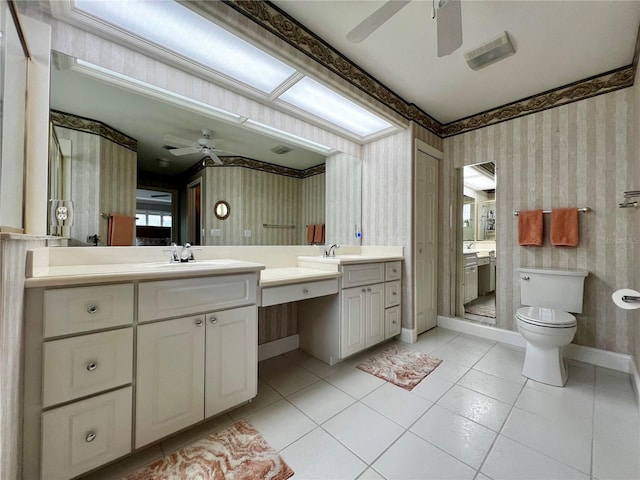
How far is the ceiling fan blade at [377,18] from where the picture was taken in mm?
1160

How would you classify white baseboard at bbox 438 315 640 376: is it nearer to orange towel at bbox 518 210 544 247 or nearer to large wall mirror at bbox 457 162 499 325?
large wall mirror at bbox 457 162 499 325

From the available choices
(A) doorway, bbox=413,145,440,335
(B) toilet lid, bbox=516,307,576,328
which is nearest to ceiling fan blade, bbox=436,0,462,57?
(A) doorway, bbox=413,145,440,335

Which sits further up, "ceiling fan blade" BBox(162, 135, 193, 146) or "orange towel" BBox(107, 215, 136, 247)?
"ceiling fan blade" BBox(162, 135, 193, 146)

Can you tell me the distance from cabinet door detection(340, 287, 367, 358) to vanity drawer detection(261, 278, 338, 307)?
6.3 inches

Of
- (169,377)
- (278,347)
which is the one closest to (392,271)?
(278,347)

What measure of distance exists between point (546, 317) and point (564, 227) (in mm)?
848

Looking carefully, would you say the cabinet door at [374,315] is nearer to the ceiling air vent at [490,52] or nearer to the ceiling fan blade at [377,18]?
the ceiling fan blade at [377,18]

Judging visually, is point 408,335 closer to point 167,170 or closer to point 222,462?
point 222,462

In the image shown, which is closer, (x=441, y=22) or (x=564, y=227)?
(x=441, y=22)

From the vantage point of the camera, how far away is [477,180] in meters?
2.87

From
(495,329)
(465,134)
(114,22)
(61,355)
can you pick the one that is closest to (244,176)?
(114,22)

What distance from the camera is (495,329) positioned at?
2.63 m

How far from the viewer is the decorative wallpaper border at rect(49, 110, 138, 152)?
4.40 feet

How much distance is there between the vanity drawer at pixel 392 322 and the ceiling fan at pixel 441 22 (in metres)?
2.04
